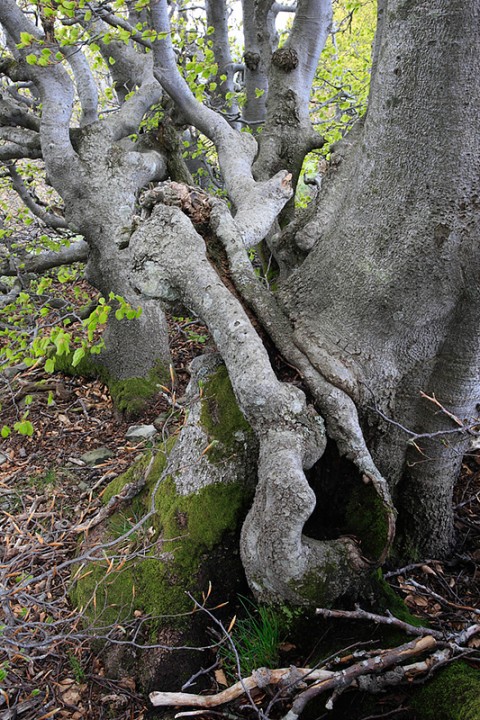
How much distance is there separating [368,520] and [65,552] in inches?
80.5

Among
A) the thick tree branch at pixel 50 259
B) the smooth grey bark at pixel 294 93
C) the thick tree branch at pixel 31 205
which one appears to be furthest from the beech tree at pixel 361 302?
the thick tree branch at pixel 31 205

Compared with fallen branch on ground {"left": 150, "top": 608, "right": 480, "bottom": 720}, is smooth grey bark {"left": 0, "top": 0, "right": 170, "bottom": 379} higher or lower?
higher

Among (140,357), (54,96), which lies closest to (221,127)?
(54,96)

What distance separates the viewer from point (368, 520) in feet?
7.91

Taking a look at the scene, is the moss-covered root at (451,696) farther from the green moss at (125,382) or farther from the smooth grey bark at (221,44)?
the smooth grey bark at (221,44)

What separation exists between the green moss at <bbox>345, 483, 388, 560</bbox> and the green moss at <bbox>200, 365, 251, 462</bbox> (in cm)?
67

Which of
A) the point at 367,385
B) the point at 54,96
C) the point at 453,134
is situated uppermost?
the point at 54,96

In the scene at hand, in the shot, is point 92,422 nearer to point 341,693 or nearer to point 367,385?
point 367,385

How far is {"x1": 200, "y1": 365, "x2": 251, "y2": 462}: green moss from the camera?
265cm

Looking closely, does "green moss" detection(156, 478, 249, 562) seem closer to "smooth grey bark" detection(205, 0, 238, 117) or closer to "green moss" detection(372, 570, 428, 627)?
"green moss" detection(372, 570, 428, 627)

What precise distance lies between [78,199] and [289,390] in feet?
11.7

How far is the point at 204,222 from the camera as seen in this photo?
294cm

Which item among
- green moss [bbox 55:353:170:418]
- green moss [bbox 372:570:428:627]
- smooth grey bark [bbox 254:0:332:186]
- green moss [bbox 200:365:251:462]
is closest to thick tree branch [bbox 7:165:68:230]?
green moss [bbox 55:353:170:418]

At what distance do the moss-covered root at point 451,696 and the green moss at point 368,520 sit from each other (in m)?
0.56
